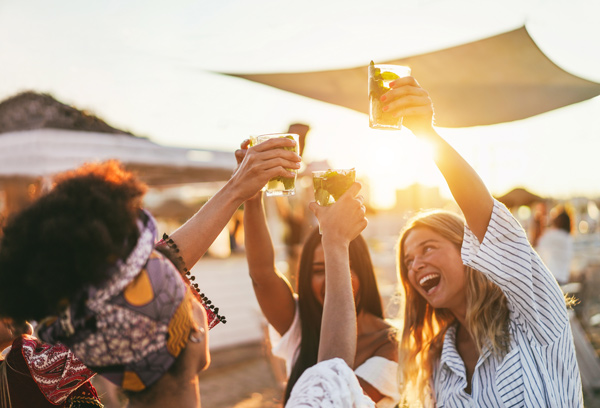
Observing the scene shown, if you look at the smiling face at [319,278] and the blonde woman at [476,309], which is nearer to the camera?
the blonde woman at [476,309]

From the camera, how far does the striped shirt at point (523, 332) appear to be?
1.65 meters

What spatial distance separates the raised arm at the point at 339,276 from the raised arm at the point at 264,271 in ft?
1.78

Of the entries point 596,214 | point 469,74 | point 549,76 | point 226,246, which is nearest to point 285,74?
point 469,74

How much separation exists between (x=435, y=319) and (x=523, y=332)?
0.58m

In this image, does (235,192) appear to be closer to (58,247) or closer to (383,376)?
(58,247)

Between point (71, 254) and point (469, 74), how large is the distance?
3842 mm

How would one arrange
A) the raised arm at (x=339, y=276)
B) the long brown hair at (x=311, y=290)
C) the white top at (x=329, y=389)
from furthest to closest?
the long brown hair at (x=311, y=290) → the raised arm at (x=339, y=276) → the white top at (x=329, y=389)

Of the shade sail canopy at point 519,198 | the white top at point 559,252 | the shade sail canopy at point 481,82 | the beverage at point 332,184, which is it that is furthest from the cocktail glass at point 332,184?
the shade sail canopy at point 519,198

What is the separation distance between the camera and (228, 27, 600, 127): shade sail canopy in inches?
149

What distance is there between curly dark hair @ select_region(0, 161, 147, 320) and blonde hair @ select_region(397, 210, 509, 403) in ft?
4.96

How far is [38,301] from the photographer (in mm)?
979

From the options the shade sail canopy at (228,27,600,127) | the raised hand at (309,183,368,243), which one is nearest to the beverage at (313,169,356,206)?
the raised hand at (309,183,368,243)

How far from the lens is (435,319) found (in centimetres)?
238

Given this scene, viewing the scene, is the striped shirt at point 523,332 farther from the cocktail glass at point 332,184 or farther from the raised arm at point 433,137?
the cocktail glass at point 332,184
